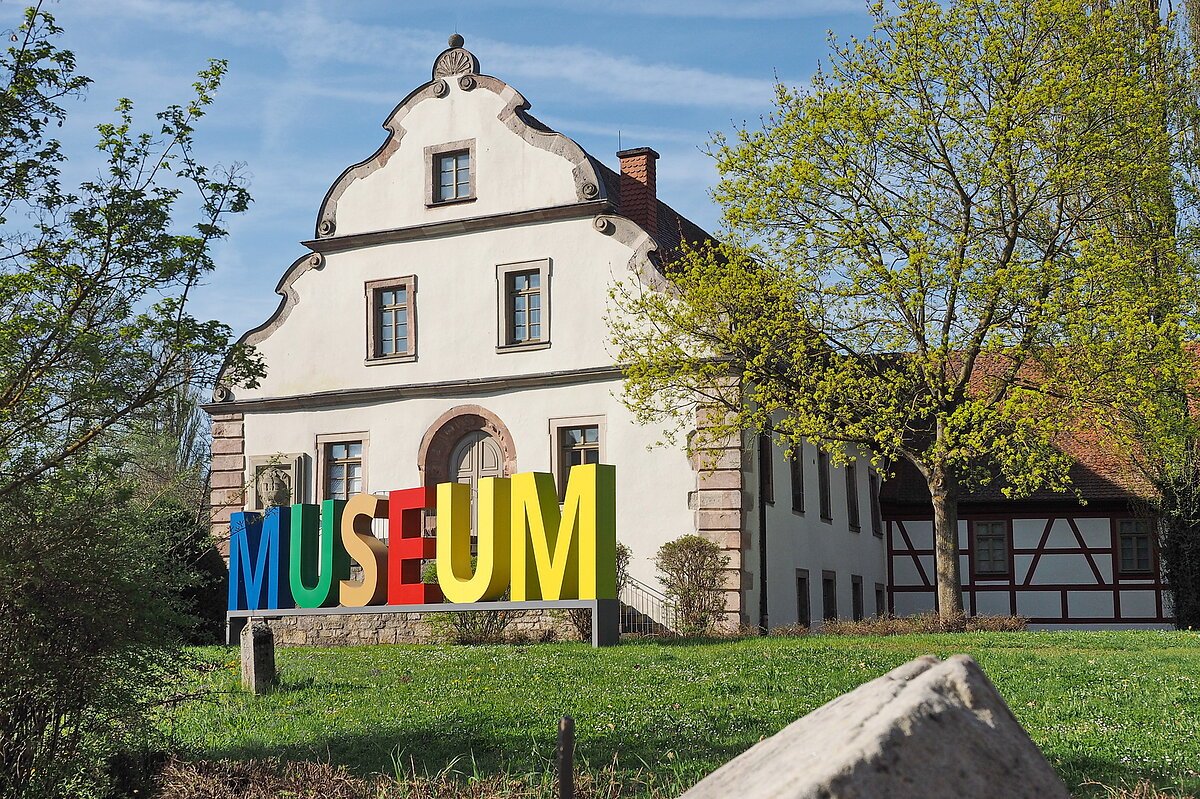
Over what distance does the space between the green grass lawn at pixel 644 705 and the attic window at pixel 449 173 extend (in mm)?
10976

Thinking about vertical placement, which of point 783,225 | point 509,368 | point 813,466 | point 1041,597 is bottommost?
point 1041,597

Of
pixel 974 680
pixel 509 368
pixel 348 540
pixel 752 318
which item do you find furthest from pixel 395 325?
pixel 974 680

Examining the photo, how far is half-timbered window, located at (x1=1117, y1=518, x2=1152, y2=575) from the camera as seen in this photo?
29391mm

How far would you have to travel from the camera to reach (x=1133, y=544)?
1163 inches

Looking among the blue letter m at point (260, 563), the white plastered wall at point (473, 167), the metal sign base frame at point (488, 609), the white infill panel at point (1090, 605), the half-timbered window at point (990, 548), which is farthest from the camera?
the half-timbered window at point (990, 548)

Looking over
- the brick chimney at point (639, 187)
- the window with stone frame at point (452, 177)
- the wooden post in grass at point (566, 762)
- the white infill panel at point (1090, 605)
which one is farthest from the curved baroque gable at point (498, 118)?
the wooden post in grass at point (566, 762)

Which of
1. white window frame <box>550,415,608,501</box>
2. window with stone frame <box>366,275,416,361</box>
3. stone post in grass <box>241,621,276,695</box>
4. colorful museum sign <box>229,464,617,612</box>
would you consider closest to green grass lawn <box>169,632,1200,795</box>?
stone post in grass <box>241,621,276,695</box>

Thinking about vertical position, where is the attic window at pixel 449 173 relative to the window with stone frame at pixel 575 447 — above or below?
above

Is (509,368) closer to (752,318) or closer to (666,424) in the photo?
(666,424)

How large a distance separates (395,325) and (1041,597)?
15.9 m

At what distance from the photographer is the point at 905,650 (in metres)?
15.9

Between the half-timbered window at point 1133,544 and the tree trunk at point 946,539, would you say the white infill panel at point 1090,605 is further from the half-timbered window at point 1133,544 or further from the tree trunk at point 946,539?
the tree trunk at point 946,539

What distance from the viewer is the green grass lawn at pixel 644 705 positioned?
8.34 metres

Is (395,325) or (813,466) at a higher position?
(395,325)
